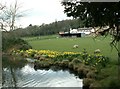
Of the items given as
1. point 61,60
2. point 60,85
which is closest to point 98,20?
point 60,85

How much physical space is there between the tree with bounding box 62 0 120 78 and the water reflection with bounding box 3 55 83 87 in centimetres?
467

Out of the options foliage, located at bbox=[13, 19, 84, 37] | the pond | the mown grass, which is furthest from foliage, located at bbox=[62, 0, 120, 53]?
foliage, located at bbox=[13, 19, 84, 37]

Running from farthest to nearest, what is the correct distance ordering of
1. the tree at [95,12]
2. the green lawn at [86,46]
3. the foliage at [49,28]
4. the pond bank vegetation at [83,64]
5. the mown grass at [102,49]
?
the foliage at [49,28], the green lawn at [86,46], the pond bank vegetation at [83,64], the mown grass at [102,49], the tree at [95,12]

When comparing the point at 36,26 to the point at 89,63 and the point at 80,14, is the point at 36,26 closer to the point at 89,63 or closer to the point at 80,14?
the point at 89,63

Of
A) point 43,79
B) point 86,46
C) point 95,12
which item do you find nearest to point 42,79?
point 43,79

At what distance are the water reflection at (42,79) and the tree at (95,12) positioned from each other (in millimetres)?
4674

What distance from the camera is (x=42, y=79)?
1731 centimetres

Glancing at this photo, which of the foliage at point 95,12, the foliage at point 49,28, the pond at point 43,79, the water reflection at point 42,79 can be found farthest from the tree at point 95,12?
the foliage at point 49,28

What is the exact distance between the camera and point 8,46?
33.8 metres

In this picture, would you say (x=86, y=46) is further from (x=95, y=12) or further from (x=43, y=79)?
(x=95, y=12)

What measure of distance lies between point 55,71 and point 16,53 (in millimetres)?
12612

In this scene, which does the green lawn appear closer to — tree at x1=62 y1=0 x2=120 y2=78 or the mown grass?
the mown grass

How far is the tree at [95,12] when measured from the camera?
10338 millimetres

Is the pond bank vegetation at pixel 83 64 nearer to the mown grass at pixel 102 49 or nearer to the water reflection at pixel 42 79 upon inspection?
the mown grass at pixel 102 49
